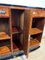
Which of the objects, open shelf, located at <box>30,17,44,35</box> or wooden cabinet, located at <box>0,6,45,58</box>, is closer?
wooden cabinet, located at <box>0,6,45,58</box>

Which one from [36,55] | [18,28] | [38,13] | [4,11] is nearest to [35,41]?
[36,55]

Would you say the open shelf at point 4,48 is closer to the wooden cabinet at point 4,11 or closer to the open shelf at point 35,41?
the open shelf at point 35,41

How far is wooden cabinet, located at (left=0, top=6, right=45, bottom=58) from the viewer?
977 mm

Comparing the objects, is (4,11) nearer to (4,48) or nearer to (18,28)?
(18,28)

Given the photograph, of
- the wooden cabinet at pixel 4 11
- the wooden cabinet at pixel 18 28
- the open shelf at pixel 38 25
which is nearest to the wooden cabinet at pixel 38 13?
the wooden cabinet at pixel 18 28

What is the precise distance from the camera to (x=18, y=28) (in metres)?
1.28

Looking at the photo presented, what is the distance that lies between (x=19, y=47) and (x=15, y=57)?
0.17 m

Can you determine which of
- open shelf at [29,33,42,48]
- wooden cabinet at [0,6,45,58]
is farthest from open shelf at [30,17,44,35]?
open shelf at [29,33,42,48]

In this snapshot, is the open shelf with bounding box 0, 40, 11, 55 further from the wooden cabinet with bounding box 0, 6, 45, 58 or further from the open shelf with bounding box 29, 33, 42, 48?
the open shelf with bounding box 29, 33, 42, 48

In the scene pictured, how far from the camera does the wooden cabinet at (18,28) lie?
98cm

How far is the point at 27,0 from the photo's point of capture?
158 centimetres

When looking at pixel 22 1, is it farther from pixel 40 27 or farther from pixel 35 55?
pixel 35 55

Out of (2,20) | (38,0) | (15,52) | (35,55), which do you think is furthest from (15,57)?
(38,0)

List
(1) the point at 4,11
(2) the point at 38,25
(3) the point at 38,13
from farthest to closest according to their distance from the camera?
1. (2) the point at 38,25
2. (3) the point at 38,13
3. (1) the point at 4,11
